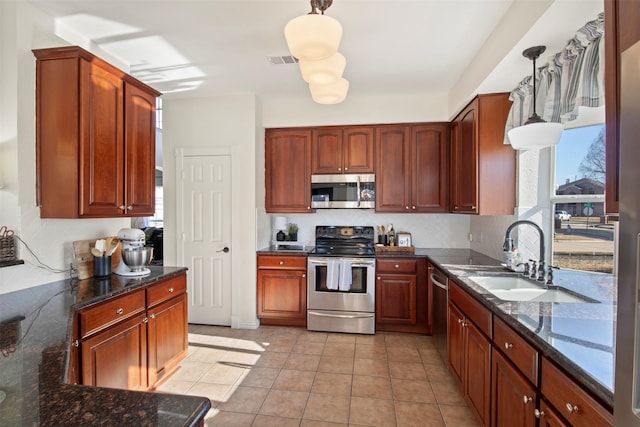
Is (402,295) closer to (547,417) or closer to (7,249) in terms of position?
(547,417)

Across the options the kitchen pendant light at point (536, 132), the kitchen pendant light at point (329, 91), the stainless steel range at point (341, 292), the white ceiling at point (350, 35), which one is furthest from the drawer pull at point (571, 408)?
the stainless steel range at point (341, 292)

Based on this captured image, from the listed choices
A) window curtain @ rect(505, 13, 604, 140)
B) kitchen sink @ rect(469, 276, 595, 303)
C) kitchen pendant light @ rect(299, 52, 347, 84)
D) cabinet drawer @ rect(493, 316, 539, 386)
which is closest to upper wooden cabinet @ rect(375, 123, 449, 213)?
window curtain @ rect(505, 13, 604, 140)

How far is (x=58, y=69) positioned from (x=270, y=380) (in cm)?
274

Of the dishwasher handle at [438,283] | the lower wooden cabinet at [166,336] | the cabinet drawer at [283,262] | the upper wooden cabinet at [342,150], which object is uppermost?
the upper wooden cabinet at [342,150]

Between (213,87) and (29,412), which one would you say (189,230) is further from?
(29,412)

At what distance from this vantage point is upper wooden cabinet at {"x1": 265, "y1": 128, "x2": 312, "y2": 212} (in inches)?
157

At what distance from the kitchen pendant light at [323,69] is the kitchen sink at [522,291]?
Result: 5.42 feet

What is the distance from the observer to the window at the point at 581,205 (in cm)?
224

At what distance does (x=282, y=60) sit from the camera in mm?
2883

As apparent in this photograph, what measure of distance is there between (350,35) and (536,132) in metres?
1.49

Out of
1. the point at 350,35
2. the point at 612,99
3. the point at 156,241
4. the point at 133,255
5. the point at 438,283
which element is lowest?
the point at 438,283

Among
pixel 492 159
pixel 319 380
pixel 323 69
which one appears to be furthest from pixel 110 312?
pixel 492 159

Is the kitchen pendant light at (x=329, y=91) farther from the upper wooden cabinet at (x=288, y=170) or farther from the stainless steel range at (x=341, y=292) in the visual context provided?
the stainless steel range at (x=341, y=292)

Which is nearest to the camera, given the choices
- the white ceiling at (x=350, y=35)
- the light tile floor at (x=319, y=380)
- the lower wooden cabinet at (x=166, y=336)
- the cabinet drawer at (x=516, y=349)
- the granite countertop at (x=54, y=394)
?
the granite countertop at (x=54, y=394)
